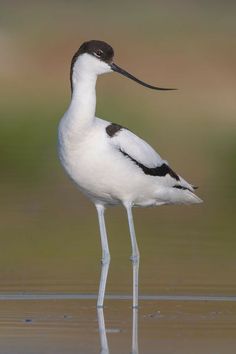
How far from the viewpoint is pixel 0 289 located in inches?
405

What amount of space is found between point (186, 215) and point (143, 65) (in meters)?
11.5

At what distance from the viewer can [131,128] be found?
20562 millimetres

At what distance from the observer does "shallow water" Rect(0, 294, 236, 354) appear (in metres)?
8.59

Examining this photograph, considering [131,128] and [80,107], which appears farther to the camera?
[131,128]

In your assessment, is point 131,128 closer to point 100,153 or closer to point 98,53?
point 98,53

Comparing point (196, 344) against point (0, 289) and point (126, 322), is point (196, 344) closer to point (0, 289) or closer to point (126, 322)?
point (126, 322)

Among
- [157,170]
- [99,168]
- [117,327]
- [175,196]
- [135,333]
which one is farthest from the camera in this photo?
[175,196]

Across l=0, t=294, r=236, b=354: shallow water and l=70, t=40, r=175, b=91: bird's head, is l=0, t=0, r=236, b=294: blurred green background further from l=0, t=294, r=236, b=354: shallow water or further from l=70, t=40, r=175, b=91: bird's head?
l=70, t=40, r=175, b=91: bird's head

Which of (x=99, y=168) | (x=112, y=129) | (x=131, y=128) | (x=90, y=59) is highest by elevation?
(x=90, y=59)

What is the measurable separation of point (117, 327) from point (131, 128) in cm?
1137

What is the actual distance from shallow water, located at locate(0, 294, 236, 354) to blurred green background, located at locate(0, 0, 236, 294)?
17.8 inches

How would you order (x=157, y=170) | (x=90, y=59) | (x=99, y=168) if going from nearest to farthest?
(x=99, y=168)
(x=90, y=59)
(x=157, y=170)

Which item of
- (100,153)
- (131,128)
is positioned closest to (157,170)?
(100,153)

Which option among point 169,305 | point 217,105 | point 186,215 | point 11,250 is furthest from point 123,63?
point 169,305
